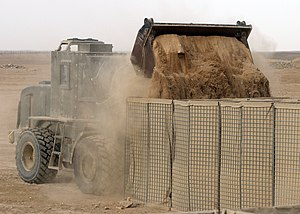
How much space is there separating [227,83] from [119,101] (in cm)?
212

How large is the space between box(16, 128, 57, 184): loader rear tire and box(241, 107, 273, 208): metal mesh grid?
596 centimetres

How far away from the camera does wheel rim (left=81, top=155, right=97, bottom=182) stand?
1658 centimetres

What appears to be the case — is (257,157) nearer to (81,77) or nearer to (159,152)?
(159,152)

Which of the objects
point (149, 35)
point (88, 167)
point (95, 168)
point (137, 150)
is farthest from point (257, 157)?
point (88, 167)

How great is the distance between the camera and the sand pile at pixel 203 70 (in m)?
15.6

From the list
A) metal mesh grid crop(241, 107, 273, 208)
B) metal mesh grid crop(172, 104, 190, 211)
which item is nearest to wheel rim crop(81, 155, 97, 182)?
metal mesh grid crop(172, 104, 190, 211)

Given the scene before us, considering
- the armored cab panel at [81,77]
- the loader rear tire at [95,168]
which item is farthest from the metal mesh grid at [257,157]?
the armored cab panel at [81,77]

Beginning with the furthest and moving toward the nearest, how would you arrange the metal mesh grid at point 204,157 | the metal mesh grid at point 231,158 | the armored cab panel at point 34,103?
the armored cab panel at point 34,103
the metal mesh grid at point 204,157
the metal mesh grid at point 231,158

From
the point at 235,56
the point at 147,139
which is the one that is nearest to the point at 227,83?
the point at 235,56

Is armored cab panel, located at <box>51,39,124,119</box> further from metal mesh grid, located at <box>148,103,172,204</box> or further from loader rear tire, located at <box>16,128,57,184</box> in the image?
metal mesh grid, located at <box>148,103,172,204</box>

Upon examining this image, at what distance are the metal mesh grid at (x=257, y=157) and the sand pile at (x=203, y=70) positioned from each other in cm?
243

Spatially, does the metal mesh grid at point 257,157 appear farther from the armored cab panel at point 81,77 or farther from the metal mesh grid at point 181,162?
the armored cab panel at point 81,77

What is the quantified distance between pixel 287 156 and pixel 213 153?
150 cm

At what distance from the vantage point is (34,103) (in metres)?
19.3
